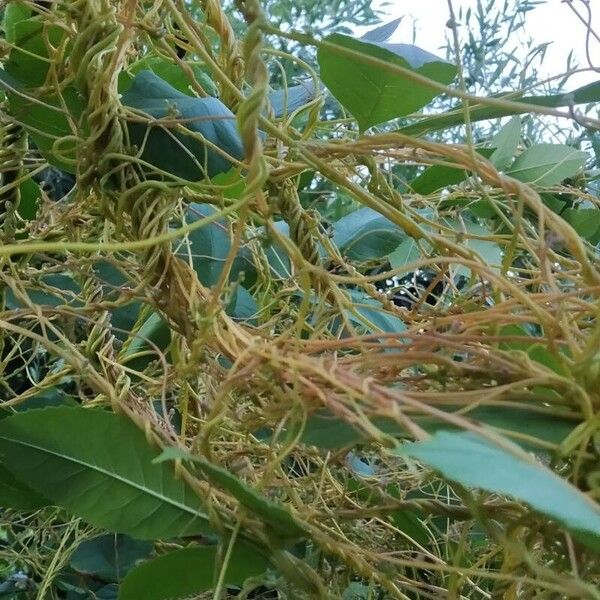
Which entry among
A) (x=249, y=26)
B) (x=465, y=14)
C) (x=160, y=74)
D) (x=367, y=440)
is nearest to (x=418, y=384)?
(x=367, y=440)

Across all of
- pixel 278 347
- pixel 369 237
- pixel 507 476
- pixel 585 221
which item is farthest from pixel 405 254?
pixel 507 476

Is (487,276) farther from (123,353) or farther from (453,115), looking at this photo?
(123,353)

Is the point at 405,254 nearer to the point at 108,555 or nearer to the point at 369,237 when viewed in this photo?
the point at 369,237

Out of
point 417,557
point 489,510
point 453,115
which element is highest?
point 453,115

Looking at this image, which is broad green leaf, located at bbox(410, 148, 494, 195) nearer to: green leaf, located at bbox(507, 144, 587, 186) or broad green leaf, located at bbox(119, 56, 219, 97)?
green leaf, located at bbox(507, 144, 587, 186)

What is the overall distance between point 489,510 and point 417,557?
16cm

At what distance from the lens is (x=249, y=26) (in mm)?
238

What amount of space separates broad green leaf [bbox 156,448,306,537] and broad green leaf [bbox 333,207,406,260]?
0.86 feet

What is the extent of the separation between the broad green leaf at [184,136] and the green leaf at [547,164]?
24 centimetres

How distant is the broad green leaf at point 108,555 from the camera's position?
472mm

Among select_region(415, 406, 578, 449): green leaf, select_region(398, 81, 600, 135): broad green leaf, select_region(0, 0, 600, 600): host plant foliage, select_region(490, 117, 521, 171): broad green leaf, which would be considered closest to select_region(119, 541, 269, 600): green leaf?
select_region(0, 0, 600, 600): host plant foliage

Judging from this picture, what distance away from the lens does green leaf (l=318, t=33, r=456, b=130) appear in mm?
347

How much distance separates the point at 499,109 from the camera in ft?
1.18

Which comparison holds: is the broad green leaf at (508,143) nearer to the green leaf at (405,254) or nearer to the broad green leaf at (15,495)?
the green leaf at (405,254)
